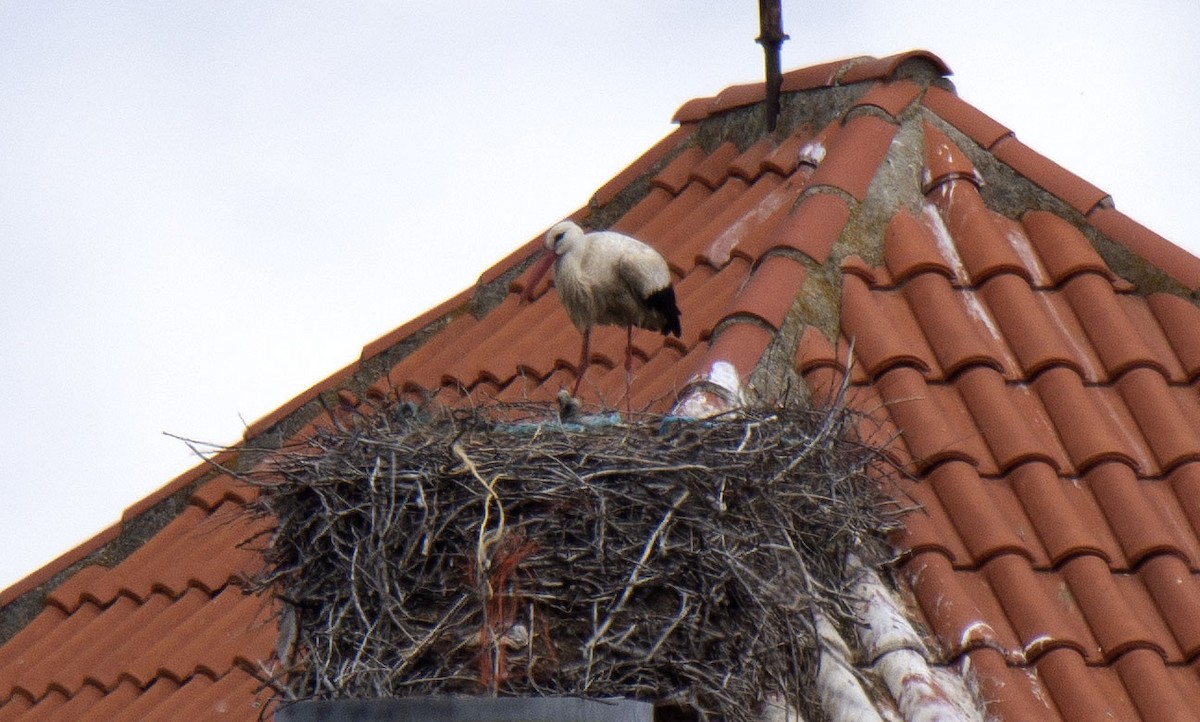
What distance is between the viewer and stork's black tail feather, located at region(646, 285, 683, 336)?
6.06 m

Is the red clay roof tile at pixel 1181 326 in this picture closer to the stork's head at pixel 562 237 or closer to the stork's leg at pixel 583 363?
the stork's leg at pixel 583 363

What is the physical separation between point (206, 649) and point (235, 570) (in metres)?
0.52

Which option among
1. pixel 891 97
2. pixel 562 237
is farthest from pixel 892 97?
pixel 562 237

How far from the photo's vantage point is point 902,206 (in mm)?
6125

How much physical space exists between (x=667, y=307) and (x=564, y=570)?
1.92m

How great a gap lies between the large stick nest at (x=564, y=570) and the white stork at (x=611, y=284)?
1.45 meters

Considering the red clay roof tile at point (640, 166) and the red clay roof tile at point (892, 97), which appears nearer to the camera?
the red clay roof tile at point (892, 97)

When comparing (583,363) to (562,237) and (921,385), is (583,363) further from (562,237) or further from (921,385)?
(921,385)

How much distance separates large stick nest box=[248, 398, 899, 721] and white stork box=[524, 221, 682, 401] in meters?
1.45

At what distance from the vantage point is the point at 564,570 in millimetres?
4281

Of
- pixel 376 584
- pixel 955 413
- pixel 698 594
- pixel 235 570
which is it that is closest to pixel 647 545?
pixel 698 594

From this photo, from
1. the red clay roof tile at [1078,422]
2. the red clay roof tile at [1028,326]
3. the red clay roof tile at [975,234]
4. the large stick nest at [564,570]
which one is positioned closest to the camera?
the large stick nest at [564,570]

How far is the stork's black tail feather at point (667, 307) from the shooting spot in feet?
19.9

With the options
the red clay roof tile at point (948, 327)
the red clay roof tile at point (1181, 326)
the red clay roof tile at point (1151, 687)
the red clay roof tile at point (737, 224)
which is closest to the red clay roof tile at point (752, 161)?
the red clay roof tile at point (737, 224)
